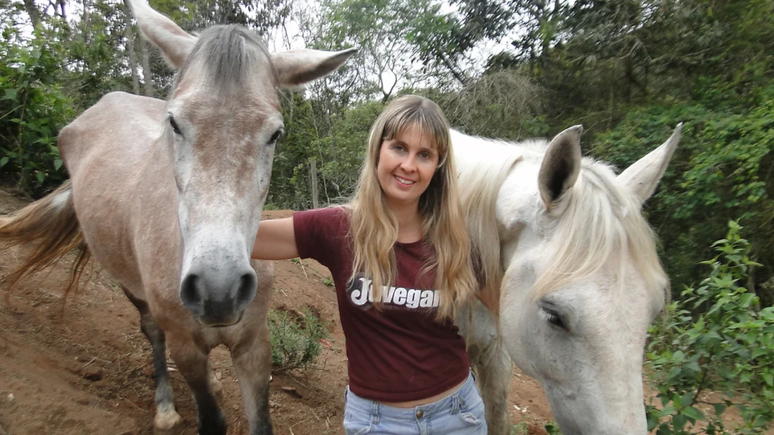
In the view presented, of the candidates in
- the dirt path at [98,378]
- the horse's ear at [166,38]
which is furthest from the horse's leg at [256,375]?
the horse's ear at [166,38]

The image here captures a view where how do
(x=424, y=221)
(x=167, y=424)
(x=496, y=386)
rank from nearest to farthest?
(x=424, y=221), (x=496, y=386), (x=167, y=424)

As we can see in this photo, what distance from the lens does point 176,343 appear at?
232 cm

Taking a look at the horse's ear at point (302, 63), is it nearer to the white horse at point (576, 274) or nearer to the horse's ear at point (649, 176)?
the white horse at point (576, 274)

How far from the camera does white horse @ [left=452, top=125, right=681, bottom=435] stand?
1.45 metres

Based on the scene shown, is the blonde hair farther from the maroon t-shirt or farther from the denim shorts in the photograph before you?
the denim shorts

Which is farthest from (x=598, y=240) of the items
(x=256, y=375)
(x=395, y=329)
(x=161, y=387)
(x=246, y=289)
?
(x=161, y=387)

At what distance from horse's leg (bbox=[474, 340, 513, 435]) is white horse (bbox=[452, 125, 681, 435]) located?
0.74m

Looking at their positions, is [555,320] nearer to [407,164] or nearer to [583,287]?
[583,287]

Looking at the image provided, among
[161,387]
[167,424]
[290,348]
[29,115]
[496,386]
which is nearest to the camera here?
[496,386]

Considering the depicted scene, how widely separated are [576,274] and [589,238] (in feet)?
0.54

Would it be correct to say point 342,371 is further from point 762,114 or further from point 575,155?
point 762,114

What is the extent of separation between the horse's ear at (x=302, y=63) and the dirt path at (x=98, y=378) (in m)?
2.44

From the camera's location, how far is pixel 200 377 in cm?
244

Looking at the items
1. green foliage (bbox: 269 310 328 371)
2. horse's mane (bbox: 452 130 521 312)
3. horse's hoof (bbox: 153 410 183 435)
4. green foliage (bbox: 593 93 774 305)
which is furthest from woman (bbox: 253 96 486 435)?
green foliage (bbox: 593 93 774 305)
